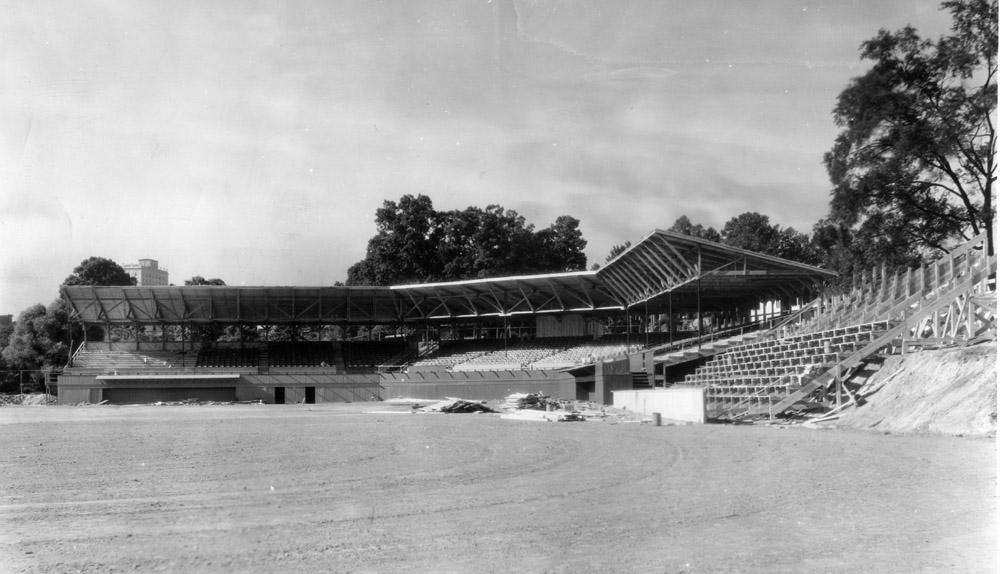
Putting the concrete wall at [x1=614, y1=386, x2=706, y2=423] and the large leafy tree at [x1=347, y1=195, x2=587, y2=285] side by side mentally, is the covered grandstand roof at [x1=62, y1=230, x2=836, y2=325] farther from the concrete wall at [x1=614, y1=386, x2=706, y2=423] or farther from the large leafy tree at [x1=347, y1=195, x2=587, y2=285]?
the large leafy tree at [x1=347, y1=195, x2=587, y2=285]

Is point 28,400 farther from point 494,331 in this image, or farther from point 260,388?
point 494,331

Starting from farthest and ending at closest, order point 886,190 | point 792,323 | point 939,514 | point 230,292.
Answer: point 230,292 → point 792,323 → point 886,190 → point 939,514

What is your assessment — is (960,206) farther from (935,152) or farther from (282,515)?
(282,515)

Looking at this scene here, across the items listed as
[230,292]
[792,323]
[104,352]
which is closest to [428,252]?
[230,292]

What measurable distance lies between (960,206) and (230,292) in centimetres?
4547

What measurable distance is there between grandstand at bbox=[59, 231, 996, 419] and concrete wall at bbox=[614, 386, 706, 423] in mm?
2069

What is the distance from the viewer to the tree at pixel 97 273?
301 ft

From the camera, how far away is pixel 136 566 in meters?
7.13

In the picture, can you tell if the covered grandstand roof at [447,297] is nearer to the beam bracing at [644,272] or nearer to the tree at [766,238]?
the beam bracing at [644,272]

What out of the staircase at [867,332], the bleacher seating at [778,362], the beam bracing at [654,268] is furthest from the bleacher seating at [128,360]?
the staircase at [867,332]

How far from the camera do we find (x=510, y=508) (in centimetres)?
974

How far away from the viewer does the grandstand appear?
4138 centimetres

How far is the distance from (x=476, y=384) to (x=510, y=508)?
44464mm

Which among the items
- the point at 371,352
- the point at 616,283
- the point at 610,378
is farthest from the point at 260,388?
the point at 610,378
